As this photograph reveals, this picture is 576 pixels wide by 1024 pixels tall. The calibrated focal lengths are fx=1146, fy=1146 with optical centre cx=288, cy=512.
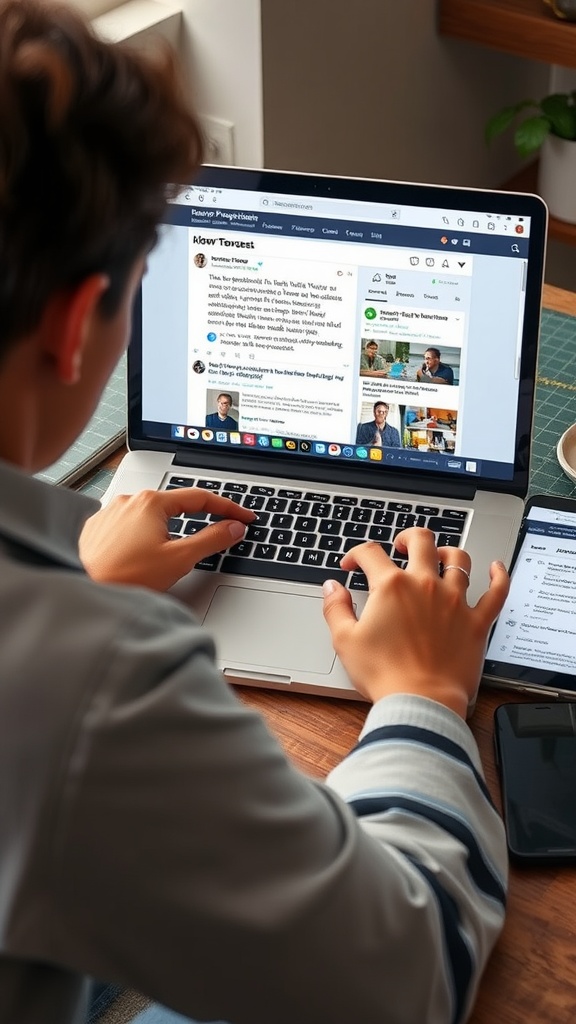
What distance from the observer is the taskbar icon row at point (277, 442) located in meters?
1.04

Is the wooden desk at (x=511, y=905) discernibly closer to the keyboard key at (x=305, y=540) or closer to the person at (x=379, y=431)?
the keyboard key at (x=305, y=540)

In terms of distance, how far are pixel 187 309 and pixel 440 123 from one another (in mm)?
1819

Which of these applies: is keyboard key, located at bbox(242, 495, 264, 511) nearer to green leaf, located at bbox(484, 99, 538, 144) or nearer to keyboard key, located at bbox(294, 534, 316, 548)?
keyboard key, located at bbox(294, 534, 316, 548)

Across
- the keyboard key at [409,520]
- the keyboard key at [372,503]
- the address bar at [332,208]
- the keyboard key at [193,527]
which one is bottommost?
the keyboard key at [193,527]

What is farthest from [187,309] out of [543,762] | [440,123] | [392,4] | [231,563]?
[440,123]

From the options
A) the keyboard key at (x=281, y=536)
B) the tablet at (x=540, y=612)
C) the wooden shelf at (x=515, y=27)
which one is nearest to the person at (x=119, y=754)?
the tablet at (x=540, y=612)

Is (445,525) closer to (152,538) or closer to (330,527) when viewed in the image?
(330,527)

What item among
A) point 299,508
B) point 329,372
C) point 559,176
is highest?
point 329,372

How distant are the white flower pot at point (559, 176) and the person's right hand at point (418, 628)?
5.87ft

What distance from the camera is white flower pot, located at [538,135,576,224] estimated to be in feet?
8.05

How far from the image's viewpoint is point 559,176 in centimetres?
251

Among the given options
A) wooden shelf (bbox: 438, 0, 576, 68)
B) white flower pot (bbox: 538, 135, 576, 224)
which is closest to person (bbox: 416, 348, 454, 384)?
wooden shelf (bbox: 438, 0, 576, 68)

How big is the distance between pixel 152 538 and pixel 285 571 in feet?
0.38

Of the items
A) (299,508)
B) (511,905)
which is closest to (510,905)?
(511,905)
